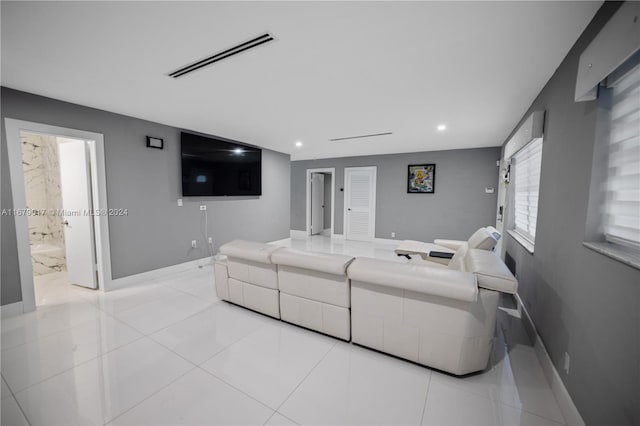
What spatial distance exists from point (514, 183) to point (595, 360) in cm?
315

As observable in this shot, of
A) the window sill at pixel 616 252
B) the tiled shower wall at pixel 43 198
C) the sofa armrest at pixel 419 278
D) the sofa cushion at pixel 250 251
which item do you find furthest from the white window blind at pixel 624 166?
the tiled shower wall at pixel 43 198

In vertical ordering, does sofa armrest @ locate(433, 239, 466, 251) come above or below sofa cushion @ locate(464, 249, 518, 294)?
below

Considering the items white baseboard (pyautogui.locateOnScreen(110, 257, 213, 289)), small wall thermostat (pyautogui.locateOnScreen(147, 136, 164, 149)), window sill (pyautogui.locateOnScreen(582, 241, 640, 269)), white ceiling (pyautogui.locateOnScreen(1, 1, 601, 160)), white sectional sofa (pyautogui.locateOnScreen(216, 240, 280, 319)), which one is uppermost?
white ceiling (pyautogui.locateOnScreen(1, 1, 601, 160))

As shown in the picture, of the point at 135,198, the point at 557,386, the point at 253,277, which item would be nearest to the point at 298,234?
the point at 135,198

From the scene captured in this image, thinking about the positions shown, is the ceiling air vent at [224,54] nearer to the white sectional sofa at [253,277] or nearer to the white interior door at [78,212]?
the white sectional sofa at [253,277]

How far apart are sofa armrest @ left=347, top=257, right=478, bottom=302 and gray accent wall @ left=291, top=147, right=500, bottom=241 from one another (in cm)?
466

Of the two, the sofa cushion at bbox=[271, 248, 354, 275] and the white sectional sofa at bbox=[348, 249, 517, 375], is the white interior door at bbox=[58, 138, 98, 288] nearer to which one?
the sofa cushion at bbox=[271, 248, 354, 275]

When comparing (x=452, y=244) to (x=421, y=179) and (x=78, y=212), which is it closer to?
(x=421, y=179)

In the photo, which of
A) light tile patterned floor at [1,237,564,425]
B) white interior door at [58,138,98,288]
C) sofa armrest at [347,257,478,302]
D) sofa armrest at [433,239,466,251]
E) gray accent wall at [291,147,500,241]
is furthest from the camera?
gray accent wall at [291,147,500,241]

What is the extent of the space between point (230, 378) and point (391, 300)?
1.31 metres

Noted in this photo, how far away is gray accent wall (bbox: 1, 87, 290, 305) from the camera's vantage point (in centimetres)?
263

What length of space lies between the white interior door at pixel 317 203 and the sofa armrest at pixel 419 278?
586cm

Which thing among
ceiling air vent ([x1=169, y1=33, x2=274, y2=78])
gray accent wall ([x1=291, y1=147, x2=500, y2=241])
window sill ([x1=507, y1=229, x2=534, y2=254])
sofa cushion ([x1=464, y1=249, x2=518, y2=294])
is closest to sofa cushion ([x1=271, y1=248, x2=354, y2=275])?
sofa cushion ([x1=464, y1=249, x2=518, y2=294])

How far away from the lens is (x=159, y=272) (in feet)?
12.8
